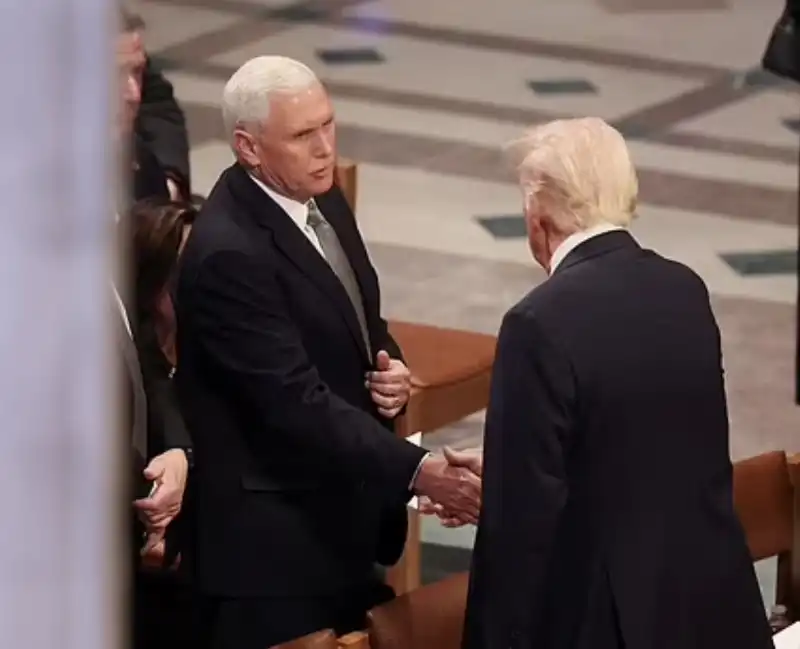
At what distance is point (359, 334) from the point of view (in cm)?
284

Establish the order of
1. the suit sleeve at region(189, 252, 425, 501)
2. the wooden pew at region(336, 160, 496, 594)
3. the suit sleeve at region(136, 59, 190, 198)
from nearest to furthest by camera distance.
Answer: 1. the suit sleeve at region(189, 252, 425, 501)
2. the wooden pew at region(336, 160, 496, 594)
3. the suit sleeve at region(136, 59, 190, 198)

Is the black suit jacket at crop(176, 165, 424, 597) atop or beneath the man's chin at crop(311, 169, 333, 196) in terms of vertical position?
beneath

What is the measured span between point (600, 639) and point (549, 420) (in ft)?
1.12

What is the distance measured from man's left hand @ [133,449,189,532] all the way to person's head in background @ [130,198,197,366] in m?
0.25

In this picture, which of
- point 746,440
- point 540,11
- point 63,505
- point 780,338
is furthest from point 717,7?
point 63,505

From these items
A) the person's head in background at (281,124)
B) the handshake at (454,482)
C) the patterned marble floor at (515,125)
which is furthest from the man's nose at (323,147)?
the patterned marble floor at (515,125)

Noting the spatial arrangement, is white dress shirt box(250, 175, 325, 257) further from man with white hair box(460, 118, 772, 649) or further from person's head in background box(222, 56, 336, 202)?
man with white hair box(460, 118, 772, 649)

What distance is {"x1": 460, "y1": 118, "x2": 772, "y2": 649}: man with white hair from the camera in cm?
222

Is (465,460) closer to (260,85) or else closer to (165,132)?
(260,85)

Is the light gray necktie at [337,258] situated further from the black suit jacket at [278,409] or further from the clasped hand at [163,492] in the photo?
the clasped hand at [163,492]

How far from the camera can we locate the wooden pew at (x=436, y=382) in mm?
3789

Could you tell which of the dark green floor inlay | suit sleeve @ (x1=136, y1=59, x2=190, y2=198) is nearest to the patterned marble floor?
the dark green floor inlay

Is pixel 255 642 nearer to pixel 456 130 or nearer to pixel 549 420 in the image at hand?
pixel 549 420

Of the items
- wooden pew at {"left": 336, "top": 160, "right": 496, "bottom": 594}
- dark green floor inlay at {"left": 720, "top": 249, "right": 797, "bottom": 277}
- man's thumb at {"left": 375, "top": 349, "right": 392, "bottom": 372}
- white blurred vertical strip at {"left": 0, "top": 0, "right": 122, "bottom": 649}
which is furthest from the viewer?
dark green floor inlay at {"left": 720, "top": 249, "right": 797, "bottom": 277}
